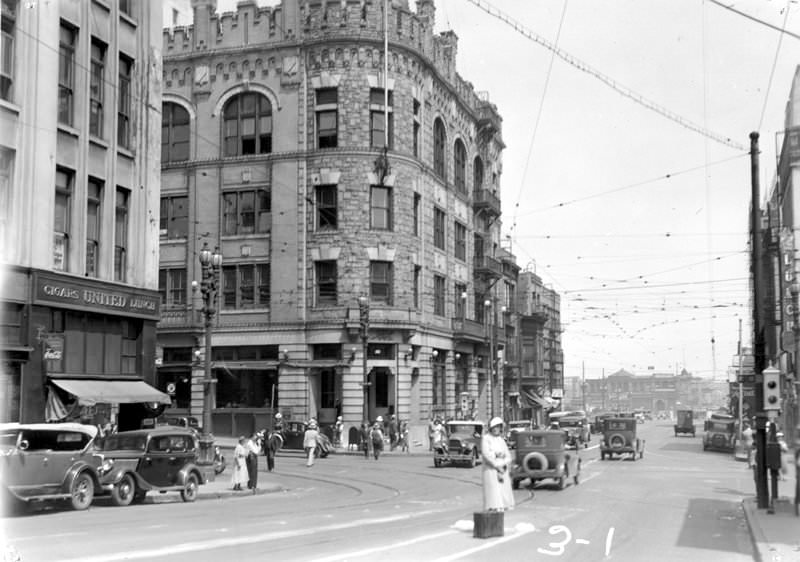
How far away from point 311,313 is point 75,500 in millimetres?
31492

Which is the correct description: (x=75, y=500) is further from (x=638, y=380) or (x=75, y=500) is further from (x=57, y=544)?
(x=638, y=380)

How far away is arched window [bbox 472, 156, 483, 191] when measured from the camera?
222 ft

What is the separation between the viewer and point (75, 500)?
66.7 feet

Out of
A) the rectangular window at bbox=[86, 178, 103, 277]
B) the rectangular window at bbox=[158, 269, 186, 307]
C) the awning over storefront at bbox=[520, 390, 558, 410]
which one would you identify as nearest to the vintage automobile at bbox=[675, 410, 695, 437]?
the awning over storefront at bbox=[520, 390, 558, 410]

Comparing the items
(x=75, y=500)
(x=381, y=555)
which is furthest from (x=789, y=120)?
(x=75, y=500)

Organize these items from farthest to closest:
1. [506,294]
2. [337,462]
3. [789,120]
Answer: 1. [506,294]
2. [337,462]
3. [789,120]

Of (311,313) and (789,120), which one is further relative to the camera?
(311,313)

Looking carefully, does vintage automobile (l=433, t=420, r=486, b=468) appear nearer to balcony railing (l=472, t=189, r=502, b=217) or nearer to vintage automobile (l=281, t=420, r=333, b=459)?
vintage automobile (l=281, t=420, r=333, b=459)

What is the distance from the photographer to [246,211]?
53.5 metres

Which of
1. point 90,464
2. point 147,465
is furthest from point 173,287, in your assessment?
point 90,464

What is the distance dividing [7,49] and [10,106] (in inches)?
53.0

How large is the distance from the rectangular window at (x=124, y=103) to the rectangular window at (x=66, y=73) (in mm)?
2799

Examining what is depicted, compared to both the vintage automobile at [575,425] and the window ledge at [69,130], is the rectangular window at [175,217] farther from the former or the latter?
the window ledge at [69,130]

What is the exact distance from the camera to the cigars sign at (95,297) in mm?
24941
